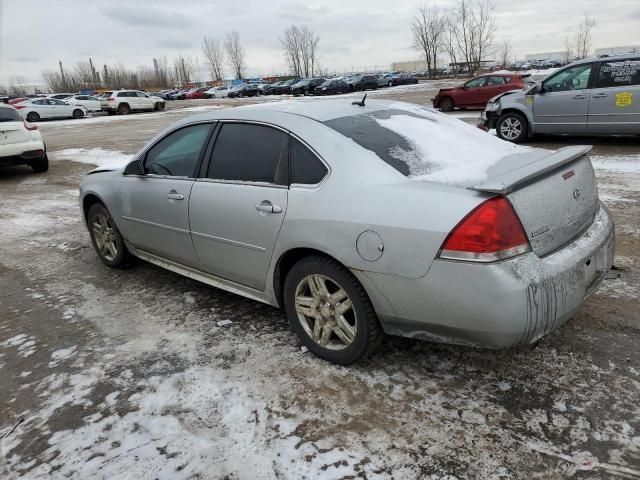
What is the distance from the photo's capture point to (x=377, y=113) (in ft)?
11.3

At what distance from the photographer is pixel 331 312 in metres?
2.94

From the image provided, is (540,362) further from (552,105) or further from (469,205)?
(552,105)

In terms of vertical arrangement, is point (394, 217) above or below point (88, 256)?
above

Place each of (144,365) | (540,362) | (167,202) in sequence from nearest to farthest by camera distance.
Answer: (540,362)
(144,365)
(167,202)

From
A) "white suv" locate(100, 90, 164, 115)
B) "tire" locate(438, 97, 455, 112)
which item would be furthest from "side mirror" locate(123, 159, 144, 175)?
"white suv" locate(100, 90, 164, 115)

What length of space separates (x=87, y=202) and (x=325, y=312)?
323 centimetres

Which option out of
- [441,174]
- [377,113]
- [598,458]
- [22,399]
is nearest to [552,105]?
[377,113]

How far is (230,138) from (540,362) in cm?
240

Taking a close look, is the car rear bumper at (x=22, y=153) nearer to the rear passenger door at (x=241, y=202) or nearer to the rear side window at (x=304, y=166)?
the rear passenger door at (x=241, y=202)

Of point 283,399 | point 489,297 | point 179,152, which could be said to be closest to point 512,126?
point 179,152

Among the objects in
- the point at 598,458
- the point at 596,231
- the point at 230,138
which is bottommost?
the point at 598,458

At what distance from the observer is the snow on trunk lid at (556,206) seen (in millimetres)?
2447

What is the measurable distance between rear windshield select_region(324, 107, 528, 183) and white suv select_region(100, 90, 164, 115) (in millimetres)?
33561

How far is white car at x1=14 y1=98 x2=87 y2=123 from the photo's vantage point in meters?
30.9
